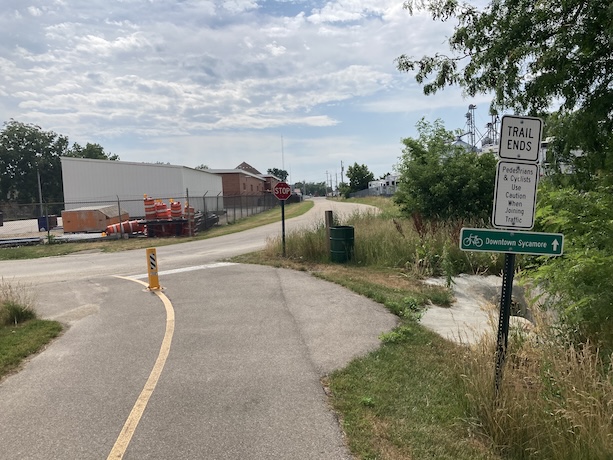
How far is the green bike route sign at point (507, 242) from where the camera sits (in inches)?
134

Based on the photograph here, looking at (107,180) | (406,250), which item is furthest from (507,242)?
(107,180)

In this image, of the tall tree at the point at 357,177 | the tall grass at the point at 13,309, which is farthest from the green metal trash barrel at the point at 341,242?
the tall tree at the point at 357,177

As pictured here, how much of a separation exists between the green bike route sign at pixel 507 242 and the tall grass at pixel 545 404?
81 cm

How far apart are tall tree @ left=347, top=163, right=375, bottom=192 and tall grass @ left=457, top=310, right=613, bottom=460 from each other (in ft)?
331

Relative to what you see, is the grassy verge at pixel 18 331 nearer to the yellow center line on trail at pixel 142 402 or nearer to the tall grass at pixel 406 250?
the yellow center line on trail at pixel 142 402

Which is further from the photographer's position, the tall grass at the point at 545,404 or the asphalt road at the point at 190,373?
the asphalt road at the point at 190,373

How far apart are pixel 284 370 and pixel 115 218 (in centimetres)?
2648

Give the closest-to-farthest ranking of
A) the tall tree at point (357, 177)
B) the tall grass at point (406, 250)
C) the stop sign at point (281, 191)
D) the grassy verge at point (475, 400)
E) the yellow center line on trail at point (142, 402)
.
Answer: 1. the grassy verge at point (475, 400)
2. the yellow center line on trail at point (142, 402)
3. the tall grass at point (406, 250)
4. the stop sign at point (281, 191)
5. the tall tree at point (357, 177)

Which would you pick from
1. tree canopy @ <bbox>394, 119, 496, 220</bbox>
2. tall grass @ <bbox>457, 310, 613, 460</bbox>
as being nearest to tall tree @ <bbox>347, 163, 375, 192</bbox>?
tree canopy @ <bbox>394, 119, 496, 220</bbox>

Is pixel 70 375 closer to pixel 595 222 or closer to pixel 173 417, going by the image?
Result: pixel 173 417

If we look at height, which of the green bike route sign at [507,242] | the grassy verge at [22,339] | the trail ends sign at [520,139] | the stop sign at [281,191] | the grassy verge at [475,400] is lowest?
the grassy verge at [22,339]

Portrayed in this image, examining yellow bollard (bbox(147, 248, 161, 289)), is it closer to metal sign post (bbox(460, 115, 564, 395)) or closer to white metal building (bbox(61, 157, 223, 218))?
metal sign post (bbox(460, 115, 564, 395))

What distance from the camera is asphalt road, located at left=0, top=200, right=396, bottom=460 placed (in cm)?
347

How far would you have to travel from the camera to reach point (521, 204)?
346 centimetres
